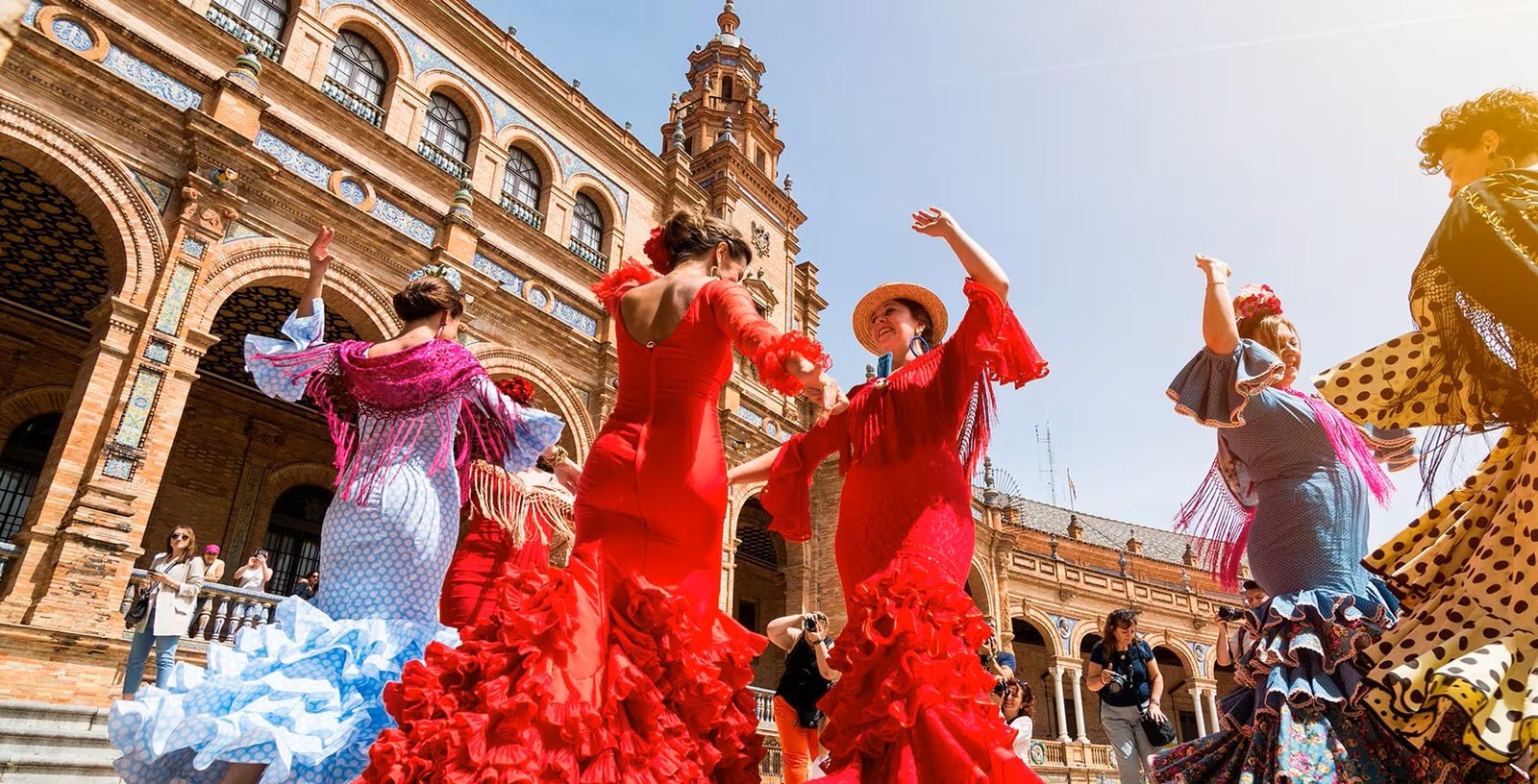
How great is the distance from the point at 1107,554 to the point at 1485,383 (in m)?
32.4

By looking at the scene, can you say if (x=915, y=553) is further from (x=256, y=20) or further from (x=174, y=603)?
(x=256, y=20)

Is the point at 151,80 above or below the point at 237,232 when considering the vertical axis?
above

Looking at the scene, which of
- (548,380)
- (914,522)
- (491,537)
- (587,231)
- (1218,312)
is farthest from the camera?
(587,231)

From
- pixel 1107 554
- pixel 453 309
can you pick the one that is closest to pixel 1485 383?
pixel 453 309

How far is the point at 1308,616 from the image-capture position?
6.98 feet

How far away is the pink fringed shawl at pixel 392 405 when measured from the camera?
265 centimetres

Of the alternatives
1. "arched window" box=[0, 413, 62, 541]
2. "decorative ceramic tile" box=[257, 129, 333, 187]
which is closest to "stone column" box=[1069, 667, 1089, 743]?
"decorative ceramic tile" box=[257, 129, 333, 187]

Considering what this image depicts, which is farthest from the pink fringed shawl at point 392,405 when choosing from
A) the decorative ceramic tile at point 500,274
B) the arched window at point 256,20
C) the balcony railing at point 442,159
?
the balcony railing at point 442,159

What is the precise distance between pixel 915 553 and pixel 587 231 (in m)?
15.9

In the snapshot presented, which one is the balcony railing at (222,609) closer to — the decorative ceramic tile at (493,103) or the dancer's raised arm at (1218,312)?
the dancer's raised arm at (1218,312)

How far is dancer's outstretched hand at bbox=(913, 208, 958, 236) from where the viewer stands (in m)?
2.33

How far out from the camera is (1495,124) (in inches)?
79.2

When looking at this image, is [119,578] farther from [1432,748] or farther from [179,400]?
[1432,748]

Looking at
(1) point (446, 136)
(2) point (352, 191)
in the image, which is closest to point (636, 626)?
(2) point (352, 191)
